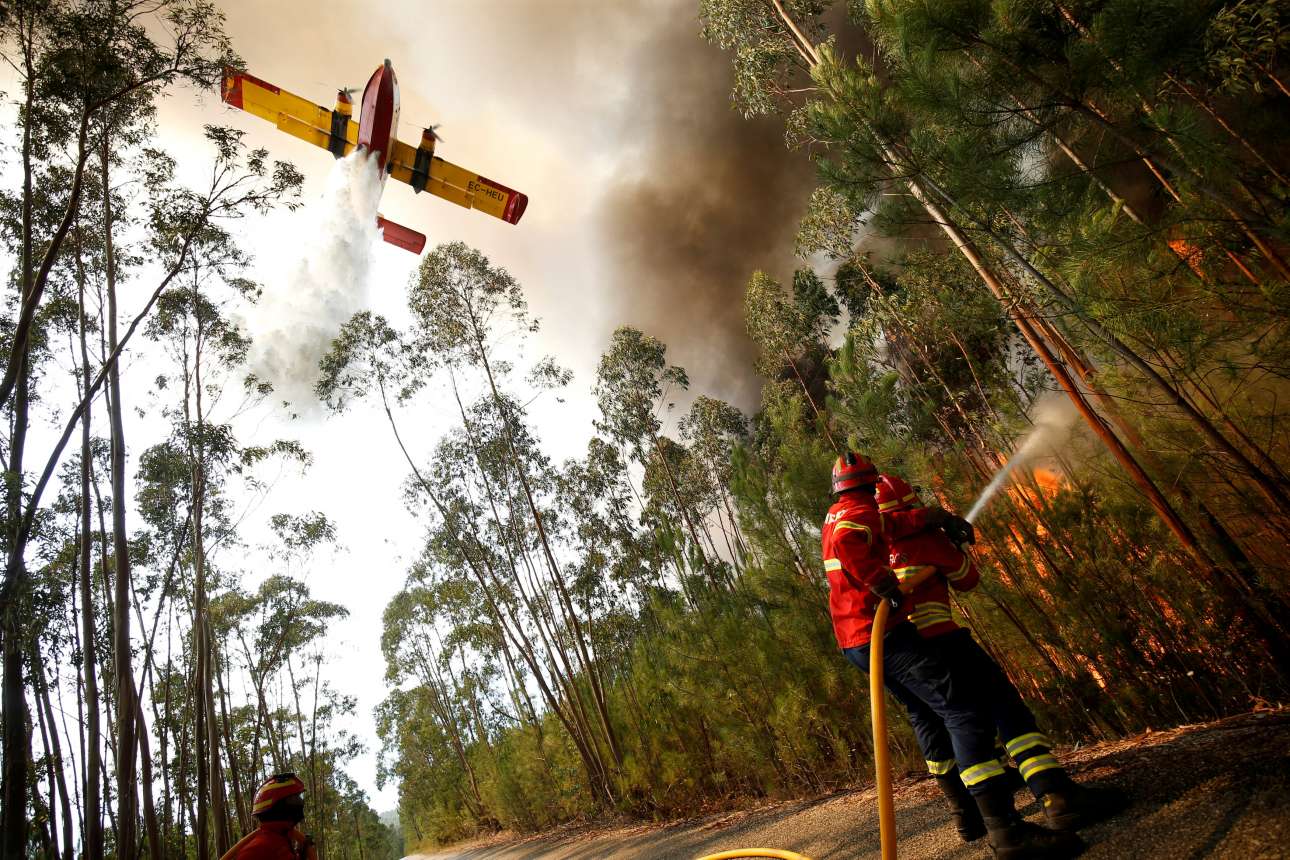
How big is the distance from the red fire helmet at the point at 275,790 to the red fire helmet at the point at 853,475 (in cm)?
304

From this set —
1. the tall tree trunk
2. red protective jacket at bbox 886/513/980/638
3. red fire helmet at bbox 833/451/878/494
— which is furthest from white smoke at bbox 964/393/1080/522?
the tall tree trunk

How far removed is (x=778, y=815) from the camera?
5082 mm

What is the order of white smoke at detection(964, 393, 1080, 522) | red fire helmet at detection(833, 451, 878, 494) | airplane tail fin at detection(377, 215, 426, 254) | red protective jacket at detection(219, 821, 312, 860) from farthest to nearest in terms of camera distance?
airplane tail fin at detection(377, 215, 426, 254), white smoke at detection(964, 393, 1080, 522), red protective jacket at detection(219, 821, 312, 860), red fire helmet at detection(833, 451, 878, 494)

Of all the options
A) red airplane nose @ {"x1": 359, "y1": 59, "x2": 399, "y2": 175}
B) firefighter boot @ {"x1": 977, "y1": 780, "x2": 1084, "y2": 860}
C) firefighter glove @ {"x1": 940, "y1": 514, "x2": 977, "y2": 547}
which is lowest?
firefighter boot @ {"x1": 977, "y1": 780, "x2": 1084, "y2": 860}

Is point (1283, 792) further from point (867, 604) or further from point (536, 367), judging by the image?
point (536, 367)

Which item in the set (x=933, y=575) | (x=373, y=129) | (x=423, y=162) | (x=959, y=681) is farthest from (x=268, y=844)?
(x=423, y=162)

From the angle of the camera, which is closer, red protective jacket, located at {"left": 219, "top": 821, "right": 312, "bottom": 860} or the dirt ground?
the dirt ground

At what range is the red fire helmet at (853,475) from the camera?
2539 millimetres

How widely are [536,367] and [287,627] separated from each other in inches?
474

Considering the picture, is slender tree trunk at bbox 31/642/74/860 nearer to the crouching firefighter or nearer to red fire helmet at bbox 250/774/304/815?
red fire helmet at bbox 250/774/304/815

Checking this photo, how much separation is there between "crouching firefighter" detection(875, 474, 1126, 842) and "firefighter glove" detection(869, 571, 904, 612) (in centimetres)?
8

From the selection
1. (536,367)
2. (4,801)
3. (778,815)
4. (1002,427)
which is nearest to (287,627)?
(536,367)

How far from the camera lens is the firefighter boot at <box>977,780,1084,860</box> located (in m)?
1.93

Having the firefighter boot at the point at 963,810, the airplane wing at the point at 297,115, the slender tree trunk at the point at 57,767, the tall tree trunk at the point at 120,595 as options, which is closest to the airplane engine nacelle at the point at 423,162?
the airplane wing at the point at 297,115
